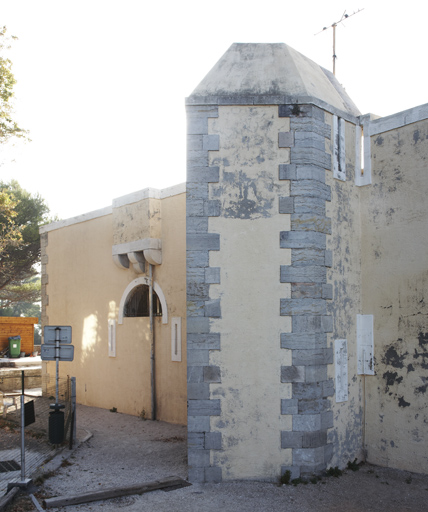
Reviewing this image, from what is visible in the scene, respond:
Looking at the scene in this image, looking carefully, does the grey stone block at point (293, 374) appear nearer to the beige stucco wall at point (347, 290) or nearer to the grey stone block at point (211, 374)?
the beige stucco wall at point (347, 290)


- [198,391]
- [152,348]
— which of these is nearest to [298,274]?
[198,391]

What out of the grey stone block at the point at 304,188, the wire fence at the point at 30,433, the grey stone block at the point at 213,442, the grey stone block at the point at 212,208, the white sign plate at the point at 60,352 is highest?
the grey stone block at the point at 304,188

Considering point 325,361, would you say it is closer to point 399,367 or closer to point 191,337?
point 399,367

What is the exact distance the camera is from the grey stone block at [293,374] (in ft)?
25.0

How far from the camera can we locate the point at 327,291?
794 cm

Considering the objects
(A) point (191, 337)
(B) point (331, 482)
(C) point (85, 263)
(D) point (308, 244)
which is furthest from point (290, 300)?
(C) point (85, 263)

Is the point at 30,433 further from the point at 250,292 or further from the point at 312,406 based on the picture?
the point at 312,406

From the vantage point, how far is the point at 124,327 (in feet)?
44.4

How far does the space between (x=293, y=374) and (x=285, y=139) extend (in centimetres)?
329

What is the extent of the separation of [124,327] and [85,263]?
8.13ft

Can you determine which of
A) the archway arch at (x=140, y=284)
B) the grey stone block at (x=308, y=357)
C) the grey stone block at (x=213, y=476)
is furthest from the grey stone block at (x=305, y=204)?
the archway arch at (x=140, y=284)

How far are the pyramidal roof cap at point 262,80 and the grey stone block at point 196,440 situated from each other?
466cm

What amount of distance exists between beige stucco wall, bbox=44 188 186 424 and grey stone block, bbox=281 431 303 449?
14.1 feet

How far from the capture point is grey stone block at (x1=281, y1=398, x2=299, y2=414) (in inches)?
299
